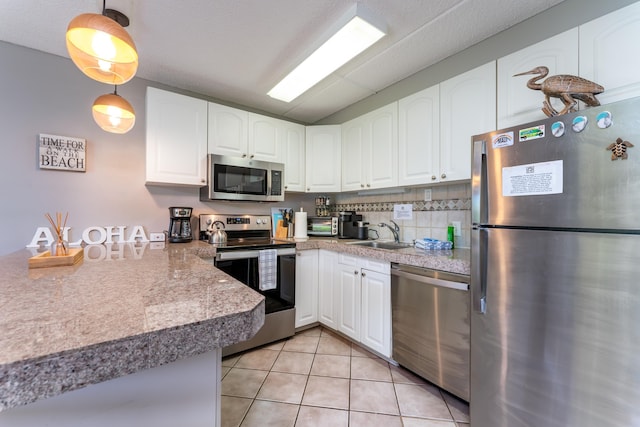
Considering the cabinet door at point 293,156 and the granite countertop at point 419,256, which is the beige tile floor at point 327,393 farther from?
the cabinet door at point 293,156

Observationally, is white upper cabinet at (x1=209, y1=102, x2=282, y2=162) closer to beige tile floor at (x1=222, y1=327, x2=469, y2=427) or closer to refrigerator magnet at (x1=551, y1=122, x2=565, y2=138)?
beige tile floor at (x1=222, y1=327, x2=469, y2=427)

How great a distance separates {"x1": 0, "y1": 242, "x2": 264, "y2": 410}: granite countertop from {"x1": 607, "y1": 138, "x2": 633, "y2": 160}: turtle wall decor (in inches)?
54.0

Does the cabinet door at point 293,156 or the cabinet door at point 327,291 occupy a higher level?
the cabinet door at point 293,156

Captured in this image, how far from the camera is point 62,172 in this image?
2033 millimetres

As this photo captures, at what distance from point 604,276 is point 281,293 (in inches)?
80.1

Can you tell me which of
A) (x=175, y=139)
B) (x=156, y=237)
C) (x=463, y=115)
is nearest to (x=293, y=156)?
(x=175, y=139)

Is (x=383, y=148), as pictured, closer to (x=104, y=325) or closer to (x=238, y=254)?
(x=238, y=254)

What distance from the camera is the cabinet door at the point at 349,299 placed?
2195 millimetres

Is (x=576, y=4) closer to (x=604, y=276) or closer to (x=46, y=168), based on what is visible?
(x=604, y=276)

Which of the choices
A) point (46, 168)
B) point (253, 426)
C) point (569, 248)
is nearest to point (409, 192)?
point (569, 248)

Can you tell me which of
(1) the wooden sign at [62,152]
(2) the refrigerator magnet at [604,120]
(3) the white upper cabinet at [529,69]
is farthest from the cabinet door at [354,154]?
(1) the wooden sign at [62,152]

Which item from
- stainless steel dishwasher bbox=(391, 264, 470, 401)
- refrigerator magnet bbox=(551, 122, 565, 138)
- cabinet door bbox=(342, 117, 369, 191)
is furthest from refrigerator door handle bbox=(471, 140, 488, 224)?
cabinet door bbox=(342, 117, 369, 191)

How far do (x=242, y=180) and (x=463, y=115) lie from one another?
6.29ft

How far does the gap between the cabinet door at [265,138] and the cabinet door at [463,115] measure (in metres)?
1.62
